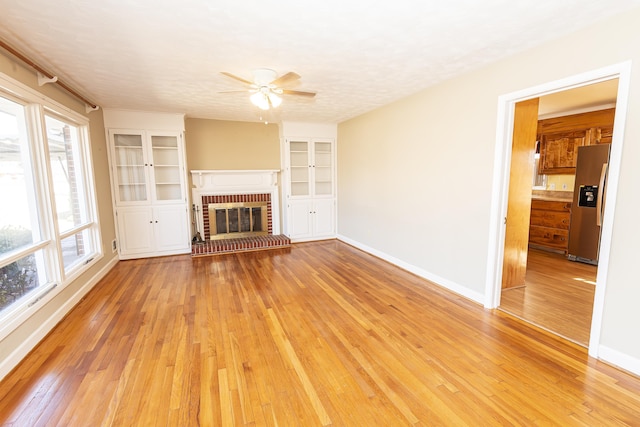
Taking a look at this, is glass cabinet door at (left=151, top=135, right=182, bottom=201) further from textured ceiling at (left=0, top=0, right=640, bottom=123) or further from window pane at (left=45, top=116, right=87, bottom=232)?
textured ceiling at (left=0, top=0, right=640, bottom=123)

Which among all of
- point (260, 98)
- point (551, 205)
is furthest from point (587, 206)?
point (260, 98)

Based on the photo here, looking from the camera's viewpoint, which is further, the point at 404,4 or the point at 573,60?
the point at 573,60

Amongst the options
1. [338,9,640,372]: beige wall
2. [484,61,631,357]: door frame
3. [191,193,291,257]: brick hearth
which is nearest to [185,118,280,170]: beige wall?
[191,193,291,257]: brick hearth

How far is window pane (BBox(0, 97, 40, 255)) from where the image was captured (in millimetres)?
2395

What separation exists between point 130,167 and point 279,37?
3.98 meters

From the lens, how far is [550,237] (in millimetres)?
5059

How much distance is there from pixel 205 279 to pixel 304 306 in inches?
65.6

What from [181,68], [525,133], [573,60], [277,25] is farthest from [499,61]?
[181,68]

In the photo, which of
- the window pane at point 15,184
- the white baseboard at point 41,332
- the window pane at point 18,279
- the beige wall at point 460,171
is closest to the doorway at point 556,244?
the beige wall at point 460,171

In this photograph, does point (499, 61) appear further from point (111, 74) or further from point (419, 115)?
point (111, 74)

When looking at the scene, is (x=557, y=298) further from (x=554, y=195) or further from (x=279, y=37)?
(x=279, y=37)

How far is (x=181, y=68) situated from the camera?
2.97m

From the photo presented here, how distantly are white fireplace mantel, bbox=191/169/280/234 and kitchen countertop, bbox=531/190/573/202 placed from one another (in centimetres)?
500

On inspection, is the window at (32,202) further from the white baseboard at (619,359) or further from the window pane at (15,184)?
the white baseboard at (619,359)
